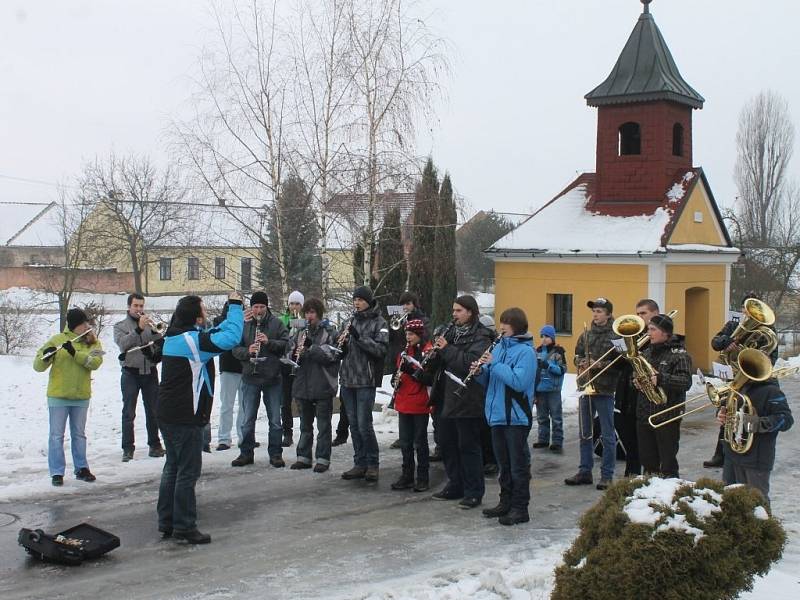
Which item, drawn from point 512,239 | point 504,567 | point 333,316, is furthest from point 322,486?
point 333,316

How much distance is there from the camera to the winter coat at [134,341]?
32.6ft

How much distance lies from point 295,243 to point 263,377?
9531 mm

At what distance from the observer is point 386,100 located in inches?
693

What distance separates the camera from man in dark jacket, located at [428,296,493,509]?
820 centimetres

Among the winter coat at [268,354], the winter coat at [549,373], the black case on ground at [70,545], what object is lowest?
the black case on ground at [70,545]

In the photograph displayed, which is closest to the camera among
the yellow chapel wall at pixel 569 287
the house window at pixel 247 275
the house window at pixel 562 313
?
the yellow chapel wall at pixel 569 287

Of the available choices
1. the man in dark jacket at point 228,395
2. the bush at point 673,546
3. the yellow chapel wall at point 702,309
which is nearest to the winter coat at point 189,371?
the man in dark jacket at point 228,395

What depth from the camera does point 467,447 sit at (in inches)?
326

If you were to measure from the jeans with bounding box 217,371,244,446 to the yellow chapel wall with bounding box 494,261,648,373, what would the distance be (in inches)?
467

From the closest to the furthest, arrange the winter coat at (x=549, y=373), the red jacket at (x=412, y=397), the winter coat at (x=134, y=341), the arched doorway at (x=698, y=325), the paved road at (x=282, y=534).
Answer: the paved road at (x=282, y=534)
the red jacket at (x=412, y=397)
the winter coat at (x=134, y=341)
the winter coat at (x=549, y=373)
the arched doorway at (x=698, y=325)

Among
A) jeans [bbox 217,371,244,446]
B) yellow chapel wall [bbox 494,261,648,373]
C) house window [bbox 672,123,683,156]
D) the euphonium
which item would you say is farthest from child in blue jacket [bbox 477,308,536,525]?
house window [bbox 672,123,683,156]

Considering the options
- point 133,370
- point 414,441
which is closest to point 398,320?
point 414,441

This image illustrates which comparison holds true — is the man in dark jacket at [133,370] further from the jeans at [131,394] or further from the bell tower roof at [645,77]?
the bell tower roof at [645,77]

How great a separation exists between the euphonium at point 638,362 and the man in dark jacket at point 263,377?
3992 millimetres
